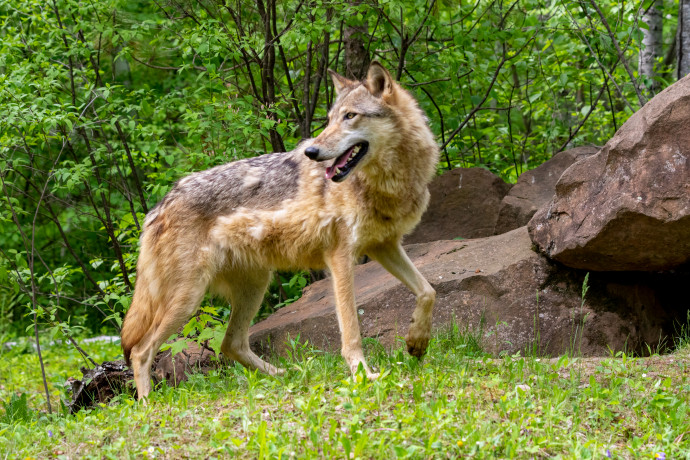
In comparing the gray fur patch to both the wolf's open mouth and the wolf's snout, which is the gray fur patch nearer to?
the wolf's open mouth

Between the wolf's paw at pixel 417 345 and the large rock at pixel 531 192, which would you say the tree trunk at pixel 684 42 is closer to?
the large rock at pixel 531 192

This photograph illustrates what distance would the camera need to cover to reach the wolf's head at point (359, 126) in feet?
16.9

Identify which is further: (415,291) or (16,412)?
(16,412)

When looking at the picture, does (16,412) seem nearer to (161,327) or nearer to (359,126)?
(161,327)

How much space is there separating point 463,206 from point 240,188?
11.1 ft

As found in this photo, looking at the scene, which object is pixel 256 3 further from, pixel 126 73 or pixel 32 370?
pixel 32 370

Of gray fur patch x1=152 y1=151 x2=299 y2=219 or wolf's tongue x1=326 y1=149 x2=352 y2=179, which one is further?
gray fur patch x1=152 y1=151 x2=299 y2=219

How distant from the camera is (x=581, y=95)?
13.7 m

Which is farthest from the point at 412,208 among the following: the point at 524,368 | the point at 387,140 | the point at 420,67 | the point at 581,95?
the point at 581,95

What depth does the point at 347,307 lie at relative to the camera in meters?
5.18

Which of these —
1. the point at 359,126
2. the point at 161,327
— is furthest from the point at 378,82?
the point at 161,327

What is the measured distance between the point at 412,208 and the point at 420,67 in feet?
13.1

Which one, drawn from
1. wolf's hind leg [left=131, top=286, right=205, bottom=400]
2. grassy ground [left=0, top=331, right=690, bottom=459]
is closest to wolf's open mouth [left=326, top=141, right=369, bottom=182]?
grassy ground [left=0, top=331, right=690, bottom=459]

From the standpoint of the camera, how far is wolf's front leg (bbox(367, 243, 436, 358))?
510 centimetres
